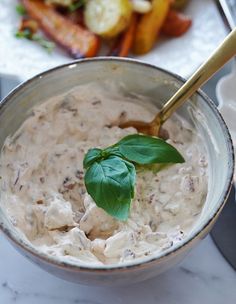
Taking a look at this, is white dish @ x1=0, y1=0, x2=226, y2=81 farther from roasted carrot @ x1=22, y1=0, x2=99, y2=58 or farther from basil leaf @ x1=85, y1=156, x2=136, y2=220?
basil leaf @ x1=85, y1=156, x2=136, y2=220

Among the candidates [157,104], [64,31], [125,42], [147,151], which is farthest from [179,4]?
[147,151]

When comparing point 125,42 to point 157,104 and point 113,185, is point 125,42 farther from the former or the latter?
point 113,185

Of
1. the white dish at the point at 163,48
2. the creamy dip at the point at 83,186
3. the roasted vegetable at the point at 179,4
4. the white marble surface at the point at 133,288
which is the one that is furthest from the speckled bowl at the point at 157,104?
the roasted vegetable at the point at 179,4

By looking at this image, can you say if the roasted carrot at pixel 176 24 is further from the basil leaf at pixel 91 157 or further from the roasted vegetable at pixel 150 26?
the basil leaf at pixel 91 157

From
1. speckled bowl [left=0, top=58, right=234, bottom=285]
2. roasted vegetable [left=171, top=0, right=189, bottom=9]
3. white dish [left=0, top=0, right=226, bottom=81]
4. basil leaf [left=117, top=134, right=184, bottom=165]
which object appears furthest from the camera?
roasted vegetable [left=171, top=0, right=189, bottom=9]

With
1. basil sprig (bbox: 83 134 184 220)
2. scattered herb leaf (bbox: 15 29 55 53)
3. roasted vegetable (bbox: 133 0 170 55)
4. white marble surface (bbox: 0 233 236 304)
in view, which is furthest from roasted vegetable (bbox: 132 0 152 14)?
white marble surface (bbox: 0 233 236 304)

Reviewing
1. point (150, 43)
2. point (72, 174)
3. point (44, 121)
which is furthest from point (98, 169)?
point (150, 43)
